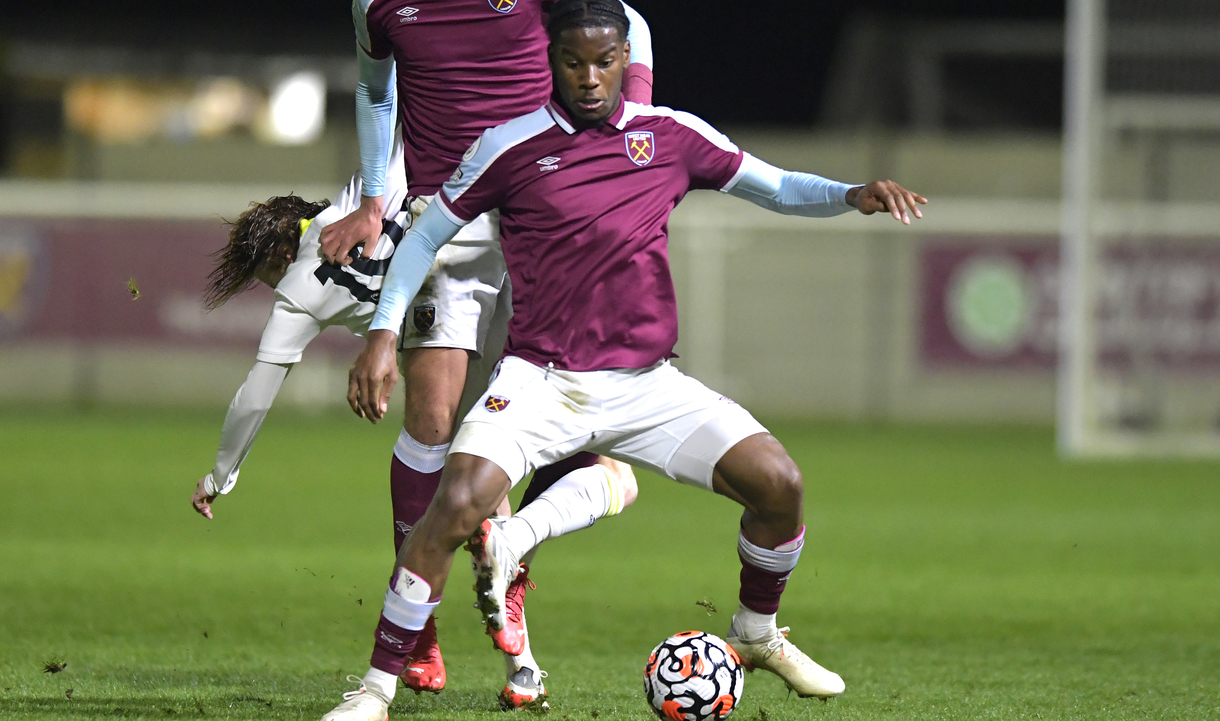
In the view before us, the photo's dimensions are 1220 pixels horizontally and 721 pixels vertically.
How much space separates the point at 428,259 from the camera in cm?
424

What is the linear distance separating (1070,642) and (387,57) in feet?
10.8

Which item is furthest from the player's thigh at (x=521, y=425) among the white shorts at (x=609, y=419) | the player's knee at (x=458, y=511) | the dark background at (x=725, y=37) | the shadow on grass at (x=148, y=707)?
the dark background at (x=725, y=37)

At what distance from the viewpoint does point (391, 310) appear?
13.4 ft

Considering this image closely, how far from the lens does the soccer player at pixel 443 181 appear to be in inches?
183

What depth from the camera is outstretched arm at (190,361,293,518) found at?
182 inches

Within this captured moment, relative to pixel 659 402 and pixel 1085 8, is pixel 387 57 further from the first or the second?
pixel 1085 8

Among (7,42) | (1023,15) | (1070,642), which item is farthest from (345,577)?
(1023,15)

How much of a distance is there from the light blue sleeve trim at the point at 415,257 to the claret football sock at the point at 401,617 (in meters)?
0.69

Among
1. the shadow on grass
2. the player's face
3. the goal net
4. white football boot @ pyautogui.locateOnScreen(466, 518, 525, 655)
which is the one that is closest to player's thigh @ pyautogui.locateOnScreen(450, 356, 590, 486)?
white football boot @ pyautogui.locateOnScreen(466, 518, 525, 655)

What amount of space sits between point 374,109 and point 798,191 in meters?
1.35

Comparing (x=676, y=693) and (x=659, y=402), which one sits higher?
(x=659, y=402)

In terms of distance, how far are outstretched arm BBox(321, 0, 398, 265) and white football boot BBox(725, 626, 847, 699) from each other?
1606mm

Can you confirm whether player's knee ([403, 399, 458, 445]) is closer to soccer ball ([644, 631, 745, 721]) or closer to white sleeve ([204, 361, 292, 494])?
white sleeve ([204, 361, 292, 494])

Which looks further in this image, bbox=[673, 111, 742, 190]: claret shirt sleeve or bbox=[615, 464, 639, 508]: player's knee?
bbox=[615, 464, 639, 508]: player's knee
